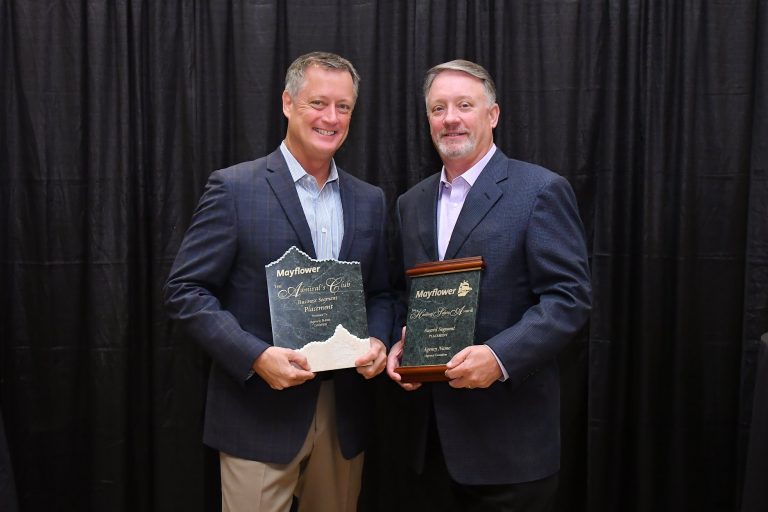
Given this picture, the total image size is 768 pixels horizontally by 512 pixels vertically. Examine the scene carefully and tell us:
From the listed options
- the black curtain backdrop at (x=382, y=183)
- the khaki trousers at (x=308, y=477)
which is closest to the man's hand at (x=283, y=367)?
the khaki trousers at (x=308, y=477)

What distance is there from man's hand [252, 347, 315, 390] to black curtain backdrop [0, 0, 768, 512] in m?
0.98

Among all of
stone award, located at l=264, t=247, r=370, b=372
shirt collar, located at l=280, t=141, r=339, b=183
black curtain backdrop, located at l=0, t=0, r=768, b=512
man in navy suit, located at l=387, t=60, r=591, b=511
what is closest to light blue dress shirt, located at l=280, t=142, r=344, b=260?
shirt collar, located at l=280, t=141, r=339, b=183

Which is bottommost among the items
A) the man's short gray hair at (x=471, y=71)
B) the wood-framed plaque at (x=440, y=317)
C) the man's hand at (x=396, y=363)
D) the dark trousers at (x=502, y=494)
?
the dark trousers at (x=502, y=494)

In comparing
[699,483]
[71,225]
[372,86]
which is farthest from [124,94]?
[699,483]

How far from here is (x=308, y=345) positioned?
216 cm

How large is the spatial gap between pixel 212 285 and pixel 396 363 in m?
0.63

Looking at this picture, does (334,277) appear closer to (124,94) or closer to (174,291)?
(174,291)

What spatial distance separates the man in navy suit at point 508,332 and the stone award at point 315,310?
0.74ft

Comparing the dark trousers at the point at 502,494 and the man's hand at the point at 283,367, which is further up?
the man's hand at the point at 283,367

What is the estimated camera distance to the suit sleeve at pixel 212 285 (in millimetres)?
2164

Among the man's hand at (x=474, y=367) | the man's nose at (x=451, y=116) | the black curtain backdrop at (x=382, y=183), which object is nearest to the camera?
the man's hand at (x=474, y=367)

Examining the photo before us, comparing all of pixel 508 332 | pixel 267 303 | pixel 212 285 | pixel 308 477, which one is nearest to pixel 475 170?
pixel 508 332

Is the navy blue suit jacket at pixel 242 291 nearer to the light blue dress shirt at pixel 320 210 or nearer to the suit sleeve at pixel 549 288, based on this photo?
the light blue dress shirt at pixel 320 210

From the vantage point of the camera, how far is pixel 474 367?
2.07 meters
